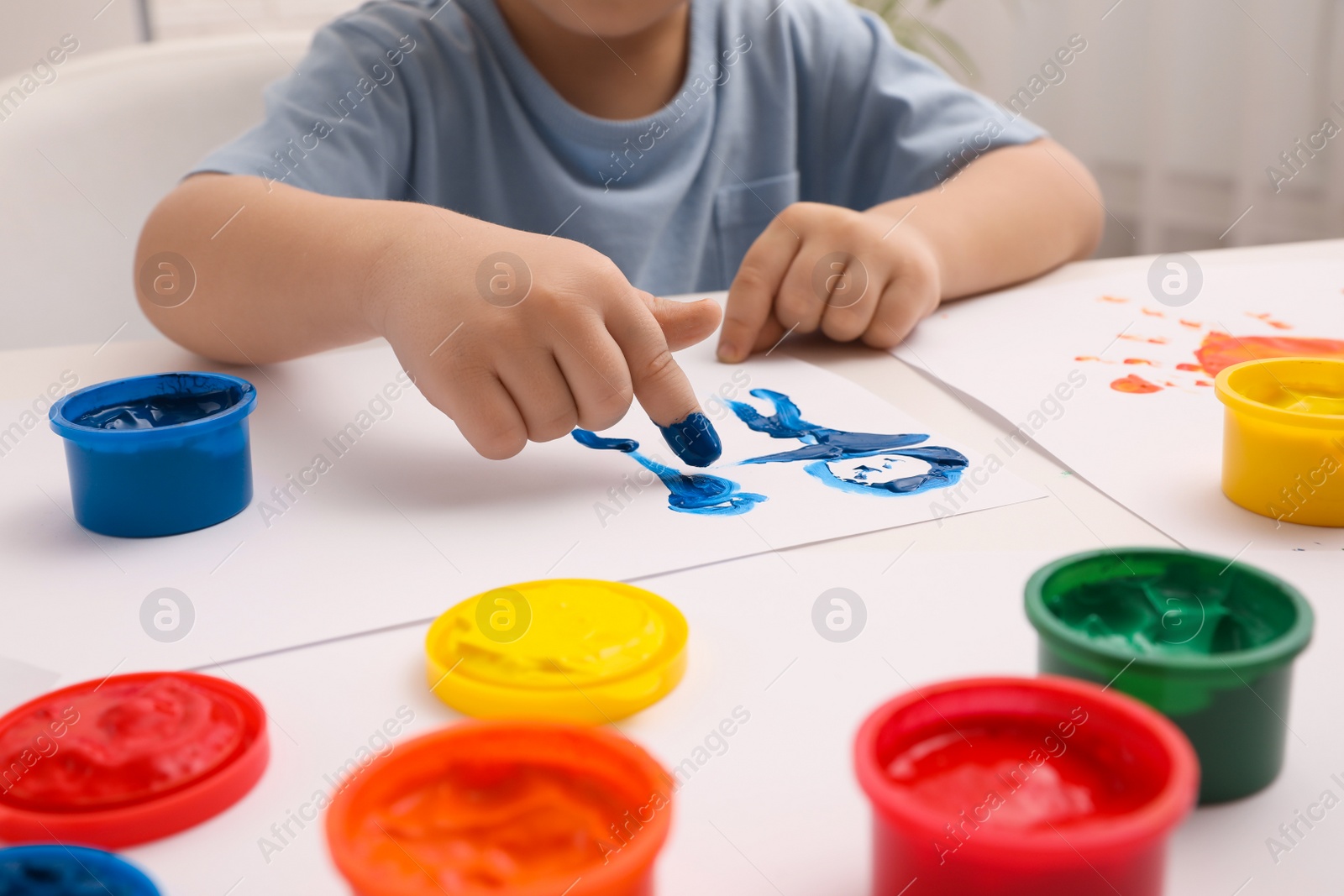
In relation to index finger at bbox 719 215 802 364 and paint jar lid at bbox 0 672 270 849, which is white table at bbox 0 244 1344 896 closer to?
paint jar lid at bbox 0 672 270 849

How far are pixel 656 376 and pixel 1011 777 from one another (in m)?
0.36

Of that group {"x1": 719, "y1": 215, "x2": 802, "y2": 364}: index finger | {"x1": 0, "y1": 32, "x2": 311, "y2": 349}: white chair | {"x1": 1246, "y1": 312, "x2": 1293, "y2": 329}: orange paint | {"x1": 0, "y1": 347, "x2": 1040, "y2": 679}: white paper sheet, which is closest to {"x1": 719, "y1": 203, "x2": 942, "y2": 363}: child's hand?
{"x1": 719, "y1": 215, "x2": 802, "y2": 364}: index finger

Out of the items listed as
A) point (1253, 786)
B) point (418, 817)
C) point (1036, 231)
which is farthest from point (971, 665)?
point (1036, 231)

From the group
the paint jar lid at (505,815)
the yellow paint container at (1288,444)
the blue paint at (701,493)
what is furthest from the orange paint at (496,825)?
the yellow paint container at (1288,444)

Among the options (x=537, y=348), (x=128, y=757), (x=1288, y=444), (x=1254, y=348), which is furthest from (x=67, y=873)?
(x=1254, y=348)

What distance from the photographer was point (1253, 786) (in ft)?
1.05

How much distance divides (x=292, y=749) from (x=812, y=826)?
0.17 m

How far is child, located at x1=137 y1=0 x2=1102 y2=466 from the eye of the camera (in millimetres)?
603

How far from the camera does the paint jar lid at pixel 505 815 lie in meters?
0.24

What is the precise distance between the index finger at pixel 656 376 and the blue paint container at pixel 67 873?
14.4 inches

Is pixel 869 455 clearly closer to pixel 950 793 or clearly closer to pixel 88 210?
pixel 950 793

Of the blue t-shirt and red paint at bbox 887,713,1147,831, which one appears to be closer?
red paint at bbox 887,713,1147,831

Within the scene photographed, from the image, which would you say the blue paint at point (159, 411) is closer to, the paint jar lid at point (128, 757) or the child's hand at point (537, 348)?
the child's hand at point (537, 348)

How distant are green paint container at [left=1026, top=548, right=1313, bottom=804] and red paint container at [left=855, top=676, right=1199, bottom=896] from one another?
1.2 inches
